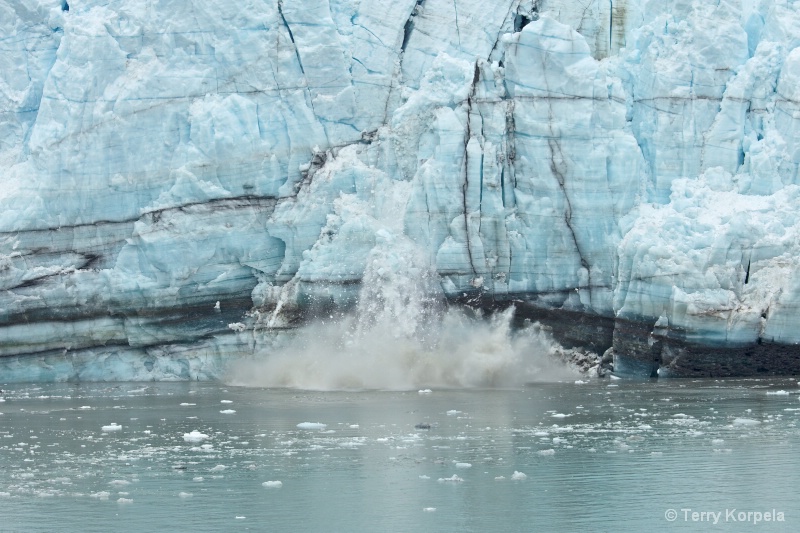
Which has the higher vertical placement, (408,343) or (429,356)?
(408,343)

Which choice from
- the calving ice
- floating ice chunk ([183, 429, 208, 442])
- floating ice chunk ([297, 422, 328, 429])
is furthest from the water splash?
the calving ice

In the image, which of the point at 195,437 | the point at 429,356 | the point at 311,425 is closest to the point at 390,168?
the point at 429,356

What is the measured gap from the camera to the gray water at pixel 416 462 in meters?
8.45

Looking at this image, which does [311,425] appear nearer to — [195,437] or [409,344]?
[195,437]

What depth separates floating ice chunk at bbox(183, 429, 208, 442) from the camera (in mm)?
12053

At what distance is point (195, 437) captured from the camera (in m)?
12.1

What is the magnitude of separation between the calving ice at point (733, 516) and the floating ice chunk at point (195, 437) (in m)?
5.39

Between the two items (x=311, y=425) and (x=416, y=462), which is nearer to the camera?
(x=416, y=462)

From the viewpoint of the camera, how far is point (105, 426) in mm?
→ 13172

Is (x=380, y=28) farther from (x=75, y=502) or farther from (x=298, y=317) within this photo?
(x=75, y=502)

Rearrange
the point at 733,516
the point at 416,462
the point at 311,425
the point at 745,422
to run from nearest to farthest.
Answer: the point at 733,516 < the point at 416,462 < the point at 745,422 < the point at 311,425

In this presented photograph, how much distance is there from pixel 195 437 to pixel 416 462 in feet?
9.14

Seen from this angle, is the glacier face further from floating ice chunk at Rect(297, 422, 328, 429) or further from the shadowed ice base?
floating ice chunk at Rect(297, 422, 328, 429)

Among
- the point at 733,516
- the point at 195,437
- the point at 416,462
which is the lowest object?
the point at 195,437
